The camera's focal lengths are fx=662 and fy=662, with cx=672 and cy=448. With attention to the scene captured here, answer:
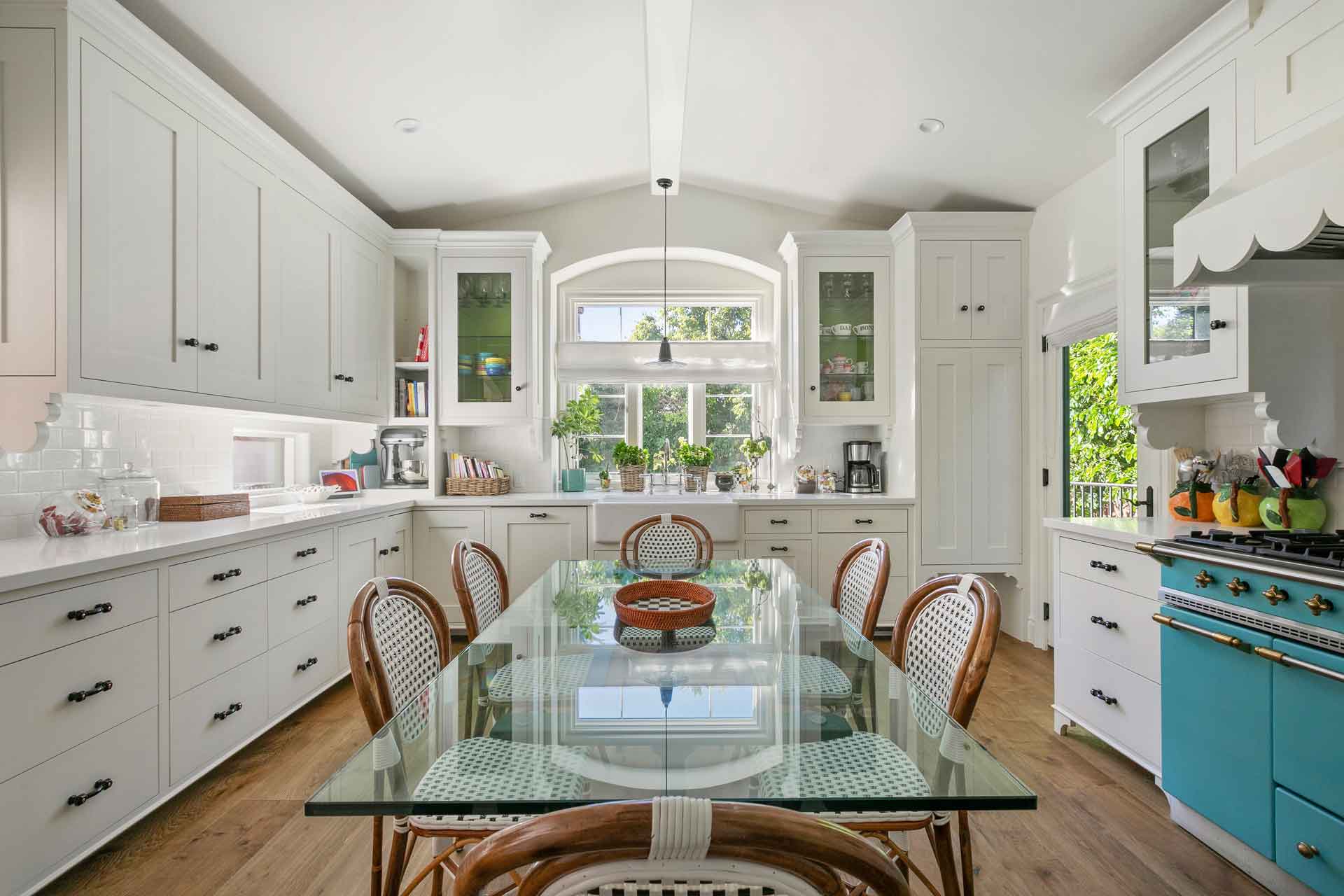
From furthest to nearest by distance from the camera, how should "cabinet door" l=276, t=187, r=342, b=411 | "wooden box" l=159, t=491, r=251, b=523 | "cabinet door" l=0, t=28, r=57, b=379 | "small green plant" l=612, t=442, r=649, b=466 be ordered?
"small green plant" l=612, t=442, r=649, b=466
"cabinet door" l=276, t=187, r=342, b=411
"wooden box" l=159, t=491, r=251, b=523
"cabinet door" l=0, t=28, r=57, b=379

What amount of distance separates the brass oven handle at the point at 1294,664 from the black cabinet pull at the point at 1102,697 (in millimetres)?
760

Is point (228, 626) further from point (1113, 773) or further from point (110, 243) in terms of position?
point (1113, 773)

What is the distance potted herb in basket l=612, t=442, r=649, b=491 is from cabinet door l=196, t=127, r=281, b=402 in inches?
83.5

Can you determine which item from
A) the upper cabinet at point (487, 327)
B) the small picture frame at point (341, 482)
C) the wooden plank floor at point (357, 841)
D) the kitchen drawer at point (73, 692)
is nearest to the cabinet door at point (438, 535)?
the small picture frame at point (341, 482)

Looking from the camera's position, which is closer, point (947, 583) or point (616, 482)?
point (947, 583)

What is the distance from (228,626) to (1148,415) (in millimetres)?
3529

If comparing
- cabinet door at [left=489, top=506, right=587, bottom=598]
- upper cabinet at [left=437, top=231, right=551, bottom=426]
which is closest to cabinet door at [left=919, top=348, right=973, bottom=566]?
cabinet door at [left=489, top=506, right=587, bottom=598]

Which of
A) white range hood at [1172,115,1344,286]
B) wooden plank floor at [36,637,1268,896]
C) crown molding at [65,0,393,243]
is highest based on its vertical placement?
crown molding at [65,0,393,243]

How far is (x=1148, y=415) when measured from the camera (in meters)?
2.60

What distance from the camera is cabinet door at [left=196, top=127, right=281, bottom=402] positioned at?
251 centimetres

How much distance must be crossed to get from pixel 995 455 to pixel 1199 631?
2.13m

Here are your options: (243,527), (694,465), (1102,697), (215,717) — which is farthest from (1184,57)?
(215,717)

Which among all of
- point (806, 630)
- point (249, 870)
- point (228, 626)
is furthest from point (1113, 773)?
point (228, 626)

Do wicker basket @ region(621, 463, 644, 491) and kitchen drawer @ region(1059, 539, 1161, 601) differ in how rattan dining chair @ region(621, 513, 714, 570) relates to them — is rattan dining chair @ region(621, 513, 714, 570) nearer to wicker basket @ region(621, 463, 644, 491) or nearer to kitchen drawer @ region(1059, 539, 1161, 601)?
wicker basket @ region(621, 463, 644, 491)
